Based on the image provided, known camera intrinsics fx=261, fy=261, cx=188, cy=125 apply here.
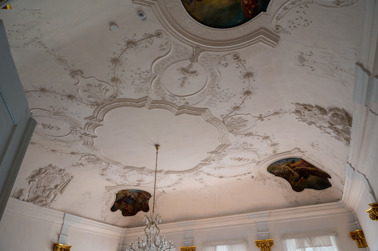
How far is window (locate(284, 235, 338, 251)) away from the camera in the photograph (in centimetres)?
934

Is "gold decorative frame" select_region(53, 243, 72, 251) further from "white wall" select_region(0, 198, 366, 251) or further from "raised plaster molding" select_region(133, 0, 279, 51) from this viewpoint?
"raised plaster molding" select_region(133, 0, 279, 51)

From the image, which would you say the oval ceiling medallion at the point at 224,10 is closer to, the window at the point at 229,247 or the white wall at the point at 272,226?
the white wall at the point at 272,226

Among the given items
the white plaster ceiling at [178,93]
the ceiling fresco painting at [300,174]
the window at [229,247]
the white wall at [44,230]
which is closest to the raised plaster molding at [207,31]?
the white plaster ceiling at [178,93]

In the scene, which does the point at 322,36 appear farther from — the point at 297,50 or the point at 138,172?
the point at 138,172

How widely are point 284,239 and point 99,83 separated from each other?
899 cm

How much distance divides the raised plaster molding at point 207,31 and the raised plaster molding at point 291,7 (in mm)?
139

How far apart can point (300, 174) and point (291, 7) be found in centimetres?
732

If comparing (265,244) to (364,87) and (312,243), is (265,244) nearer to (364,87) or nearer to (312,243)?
(312,243)

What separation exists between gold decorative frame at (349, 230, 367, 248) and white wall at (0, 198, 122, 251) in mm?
10487

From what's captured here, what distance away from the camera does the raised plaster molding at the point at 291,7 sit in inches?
149

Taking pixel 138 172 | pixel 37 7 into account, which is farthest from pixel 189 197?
pixel 37 7

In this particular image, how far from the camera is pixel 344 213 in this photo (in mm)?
9680

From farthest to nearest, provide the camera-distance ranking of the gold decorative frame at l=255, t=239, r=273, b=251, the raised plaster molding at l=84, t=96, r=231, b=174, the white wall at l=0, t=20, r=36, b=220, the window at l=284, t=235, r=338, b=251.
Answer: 1. the gold decorative frame at l=255, t=239, r=273, b=251
2. the window at l=284, t=235, r=338, b=251
3. the raised plaster molding at l=84, t=96, r=231, b=174
4. the white wall at l=0, t=20, r=36, b=220

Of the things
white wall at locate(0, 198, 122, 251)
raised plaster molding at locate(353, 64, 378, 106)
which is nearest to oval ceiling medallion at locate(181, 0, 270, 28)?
raised plaster molding at locate(353, 64, 378, 106)
